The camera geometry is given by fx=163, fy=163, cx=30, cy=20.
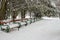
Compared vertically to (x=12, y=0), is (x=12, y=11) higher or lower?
lower

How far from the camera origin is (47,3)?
27875 millimetres

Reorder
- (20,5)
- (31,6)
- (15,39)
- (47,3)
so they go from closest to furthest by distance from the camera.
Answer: (15,39)
(20,5)
(31,6)
(47,3)

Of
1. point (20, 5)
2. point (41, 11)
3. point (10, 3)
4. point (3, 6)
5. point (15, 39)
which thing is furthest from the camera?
point (41, 11)

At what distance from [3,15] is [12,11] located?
3.70m

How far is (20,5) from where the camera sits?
69.1 ft

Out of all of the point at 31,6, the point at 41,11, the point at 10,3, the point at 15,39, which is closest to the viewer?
the point at 15,39

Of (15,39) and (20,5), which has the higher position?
(20,5)

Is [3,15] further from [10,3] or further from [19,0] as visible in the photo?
[19,0]

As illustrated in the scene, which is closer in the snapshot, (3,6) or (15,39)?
(15,39)

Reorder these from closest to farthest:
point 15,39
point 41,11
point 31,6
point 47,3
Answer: point 15,39 < point 31,6 < point 41,11 < point 47,3

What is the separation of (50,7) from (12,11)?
9948mm

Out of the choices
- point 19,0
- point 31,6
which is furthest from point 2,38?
point 31,6

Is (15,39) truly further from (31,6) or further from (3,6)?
(31,6)

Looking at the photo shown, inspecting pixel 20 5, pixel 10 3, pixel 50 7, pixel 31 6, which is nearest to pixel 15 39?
pixel 10 3
